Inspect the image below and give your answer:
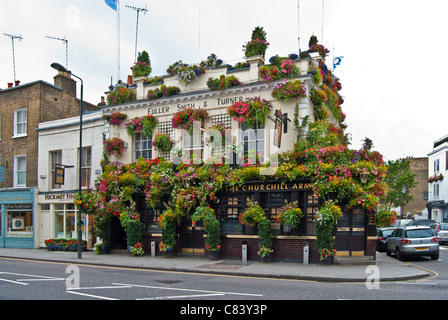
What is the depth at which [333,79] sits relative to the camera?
A: 69.5ft

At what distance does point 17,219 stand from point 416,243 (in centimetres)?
2290

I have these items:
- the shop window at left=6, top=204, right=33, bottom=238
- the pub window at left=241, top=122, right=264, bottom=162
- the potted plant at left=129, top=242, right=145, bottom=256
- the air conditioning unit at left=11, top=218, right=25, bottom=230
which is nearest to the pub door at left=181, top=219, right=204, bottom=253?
the potted plant at left=129, top=242, right=145, bottom=256

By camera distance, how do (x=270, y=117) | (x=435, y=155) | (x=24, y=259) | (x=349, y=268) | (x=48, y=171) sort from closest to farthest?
1. (x=349, y=268)
2. (x=270, y=117)
3. (x=24, y=259)
4. (x=48, y=171)
5. (x=435, y=155)

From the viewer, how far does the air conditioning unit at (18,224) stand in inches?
1023

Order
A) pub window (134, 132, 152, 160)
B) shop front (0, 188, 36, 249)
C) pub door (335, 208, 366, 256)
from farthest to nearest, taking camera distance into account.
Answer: shop front (0, 188, 36, 249), pub window (134, 132, 152, 160), pub door (335, 208, 366, 256)

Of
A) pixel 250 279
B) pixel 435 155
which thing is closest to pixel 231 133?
pixel 250 279

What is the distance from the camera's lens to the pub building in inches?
650

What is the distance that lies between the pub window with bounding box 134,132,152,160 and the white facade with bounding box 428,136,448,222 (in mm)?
37965

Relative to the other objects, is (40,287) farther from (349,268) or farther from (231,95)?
(231,95)

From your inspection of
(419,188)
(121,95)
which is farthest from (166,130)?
(419,188)

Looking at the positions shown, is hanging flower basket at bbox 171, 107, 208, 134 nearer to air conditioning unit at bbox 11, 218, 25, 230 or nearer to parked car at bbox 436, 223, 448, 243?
air conditioning unit at bbox 11, 218, 25, 230

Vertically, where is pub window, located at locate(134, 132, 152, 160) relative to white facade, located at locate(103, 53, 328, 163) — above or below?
below

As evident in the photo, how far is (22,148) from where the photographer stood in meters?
26.5

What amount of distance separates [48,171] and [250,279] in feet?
55.1
